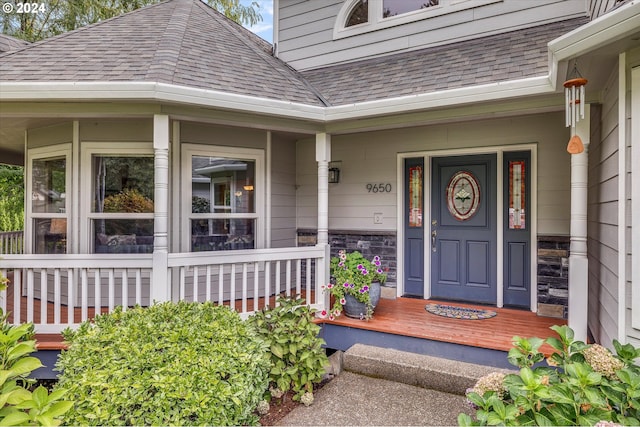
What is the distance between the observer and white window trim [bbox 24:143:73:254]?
15.2 ft

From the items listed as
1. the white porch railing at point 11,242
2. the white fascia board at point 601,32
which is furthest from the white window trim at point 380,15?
the white porch railing at point 11,242

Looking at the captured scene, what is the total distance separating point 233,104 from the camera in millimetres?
3783

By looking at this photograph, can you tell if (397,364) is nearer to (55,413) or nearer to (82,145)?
(55,413)

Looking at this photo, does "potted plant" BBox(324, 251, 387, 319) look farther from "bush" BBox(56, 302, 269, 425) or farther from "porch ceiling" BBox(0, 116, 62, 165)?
"porch ceiling" BBox(0, 116, 62, 165)

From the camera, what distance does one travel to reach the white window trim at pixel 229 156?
4.71 meters

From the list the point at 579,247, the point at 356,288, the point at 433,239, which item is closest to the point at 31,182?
the point at 356,288

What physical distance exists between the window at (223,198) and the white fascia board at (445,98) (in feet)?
4.76

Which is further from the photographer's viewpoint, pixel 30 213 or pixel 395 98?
pixel 30 213

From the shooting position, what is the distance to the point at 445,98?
147 inches

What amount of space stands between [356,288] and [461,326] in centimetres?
111

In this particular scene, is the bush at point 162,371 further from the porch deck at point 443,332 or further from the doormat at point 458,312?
the doormat at point 458,312

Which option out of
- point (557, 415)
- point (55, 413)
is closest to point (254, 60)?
point (55, 413)

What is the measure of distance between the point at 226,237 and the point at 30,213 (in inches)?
98.7

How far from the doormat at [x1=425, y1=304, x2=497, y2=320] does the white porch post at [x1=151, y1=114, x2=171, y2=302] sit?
9.52ft
